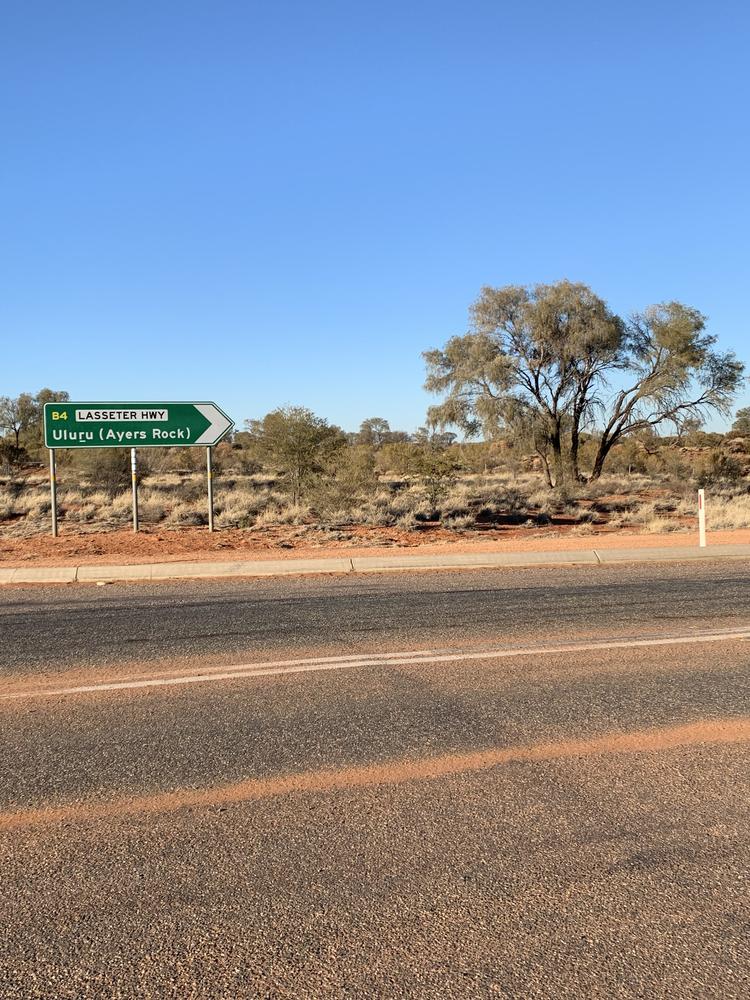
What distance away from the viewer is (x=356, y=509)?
2562 centimetres

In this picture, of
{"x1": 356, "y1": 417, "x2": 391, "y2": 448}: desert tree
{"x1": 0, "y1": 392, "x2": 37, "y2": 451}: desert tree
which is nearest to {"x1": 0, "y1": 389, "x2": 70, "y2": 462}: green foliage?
{"x1": 0, "y1": 392, "x2": 37, "y2": 451}: desert tree

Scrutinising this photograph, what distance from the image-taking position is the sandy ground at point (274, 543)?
1664 centimetres

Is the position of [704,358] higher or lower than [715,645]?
higher

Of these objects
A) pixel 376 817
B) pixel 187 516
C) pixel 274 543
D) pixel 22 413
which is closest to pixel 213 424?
pixel 274 543

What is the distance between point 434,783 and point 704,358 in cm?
3569

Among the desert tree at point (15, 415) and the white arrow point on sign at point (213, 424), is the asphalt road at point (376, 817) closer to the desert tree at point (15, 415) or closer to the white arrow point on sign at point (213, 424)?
the white arrow point on sign at point (213, 424)

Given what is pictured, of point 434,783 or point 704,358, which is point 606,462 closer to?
point 704,358

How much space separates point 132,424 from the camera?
749 inches

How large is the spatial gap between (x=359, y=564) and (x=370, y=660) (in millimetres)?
7615

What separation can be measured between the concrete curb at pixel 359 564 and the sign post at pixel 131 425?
4.45 meters

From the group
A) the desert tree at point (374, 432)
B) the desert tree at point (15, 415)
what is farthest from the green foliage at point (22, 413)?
the desert tree at point (374, 432)

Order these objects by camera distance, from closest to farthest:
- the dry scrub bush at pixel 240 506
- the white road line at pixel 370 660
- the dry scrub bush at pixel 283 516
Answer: the white road line at pixel 370 660, the dry scrub bush at pixel 240 506, the dry scrub bush at pixel 283 516

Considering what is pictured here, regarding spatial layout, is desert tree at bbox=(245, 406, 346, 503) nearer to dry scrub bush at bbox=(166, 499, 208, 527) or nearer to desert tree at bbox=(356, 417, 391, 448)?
dry scrub bush at bbox=(166, 499, 208, 527)

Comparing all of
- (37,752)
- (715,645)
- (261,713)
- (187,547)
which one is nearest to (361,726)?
(261,713)
